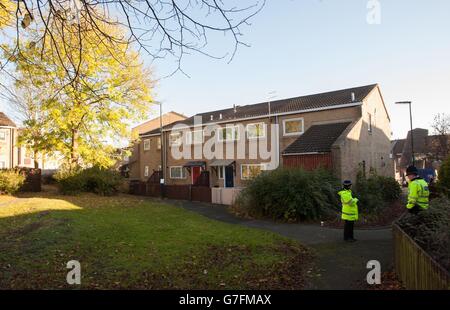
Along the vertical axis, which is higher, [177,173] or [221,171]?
[221,171]

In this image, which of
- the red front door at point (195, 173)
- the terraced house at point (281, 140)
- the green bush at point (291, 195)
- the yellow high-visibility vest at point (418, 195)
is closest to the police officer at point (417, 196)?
the yellow high-visibility vest at point (418, 195)

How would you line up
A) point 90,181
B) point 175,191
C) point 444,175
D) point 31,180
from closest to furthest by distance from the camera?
point 444,175 → point 90,181 → point 31,180 → point 175,191

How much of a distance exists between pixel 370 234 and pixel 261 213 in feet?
16.8

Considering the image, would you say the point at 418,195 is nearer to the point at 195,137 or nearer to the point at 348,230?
the point at 348,230

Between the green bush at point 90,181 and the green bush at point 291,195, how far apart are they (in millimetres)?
10261

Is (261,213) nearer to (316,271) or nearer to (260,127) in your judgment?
(316,271)

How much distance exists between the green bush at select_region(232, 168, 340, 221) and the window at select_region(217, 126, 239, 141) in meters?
11.5

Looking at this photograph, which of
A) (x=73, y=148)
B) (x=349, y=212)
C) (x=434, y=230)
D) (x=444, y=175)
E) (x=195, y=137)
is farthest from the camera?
(x=195, y=137)

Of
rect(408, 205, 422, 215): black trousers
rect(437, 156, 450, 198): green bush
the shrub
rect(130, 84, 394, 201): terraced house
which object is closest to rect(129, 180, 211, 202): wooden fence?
rect(130, 84, 394, 201): terraced house

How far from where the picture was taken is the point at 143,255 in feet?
25.1

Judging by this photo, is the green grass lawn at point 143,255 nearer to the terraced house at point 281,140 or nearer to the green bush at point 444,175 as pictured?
the green bush at point 444,175

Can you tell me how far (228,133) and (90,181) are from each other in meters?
11.2

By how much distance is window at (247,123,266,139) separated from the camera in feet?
83.8

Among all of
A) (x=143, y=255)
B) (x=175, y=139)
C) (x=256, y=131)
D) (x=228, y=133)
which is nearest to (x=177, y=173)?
(x=175, y=139)
